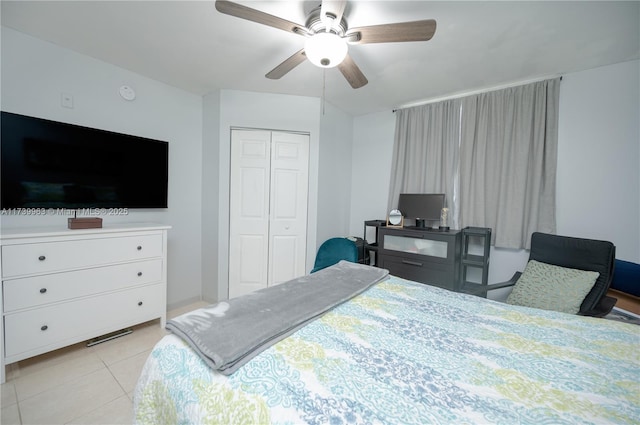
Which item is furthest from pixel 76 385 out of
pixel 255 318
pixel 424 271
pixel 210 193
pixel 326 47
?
pixel 424 271

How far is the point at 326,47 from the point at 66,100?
2.38 meters


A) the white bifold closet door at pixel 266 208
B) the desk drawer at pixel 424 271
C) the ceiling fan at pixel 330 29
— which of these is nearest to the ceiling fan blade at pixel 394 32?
the ceiling fan at pixel 330 29

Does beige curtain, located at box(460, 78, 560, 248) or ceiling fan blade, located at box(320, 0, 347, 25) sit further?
beige curtain, located at box(460, 78, 560, 248)

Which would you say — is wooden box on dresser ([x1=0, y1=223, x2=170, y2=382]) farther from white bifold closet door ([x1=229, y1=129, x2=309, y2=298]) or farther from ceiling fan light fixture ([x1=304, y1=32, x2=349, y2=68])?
ceiling fan light fixture ([x1=304, y1=32, x2=349, y2=68])

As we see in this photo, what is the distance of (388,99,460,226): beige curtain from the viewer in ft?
9.76

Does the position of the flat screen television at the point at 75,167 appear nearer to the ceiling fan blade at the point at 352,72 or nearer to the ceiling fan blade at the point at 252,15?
the ceiling fan blade at the point at 252,15

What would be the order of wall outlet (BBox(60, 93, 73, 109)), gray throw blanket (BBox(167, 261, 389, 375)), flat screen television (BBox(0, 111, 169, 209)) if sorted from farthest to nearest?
1. wall outlet (BBox(60, 93, 73, 109))
2. flat screen television (BBox(0, 111, 169, 209))
3. gray throw blanket (BBox(167, 261, 389, 375))

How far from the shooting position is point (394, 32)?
4.74 feet

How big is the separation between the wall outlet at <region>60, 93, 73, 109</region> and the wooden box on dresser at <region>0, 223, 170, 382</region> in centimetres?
111

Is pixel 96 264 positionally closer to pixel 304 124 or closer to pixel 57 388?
pixel 57 388

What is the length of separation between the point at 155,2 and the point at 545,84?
3.44 meters

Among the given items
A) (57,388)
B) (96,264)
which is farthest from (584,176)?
(57,388)

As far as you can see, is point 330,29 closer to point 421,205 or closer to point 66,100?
point 421,205

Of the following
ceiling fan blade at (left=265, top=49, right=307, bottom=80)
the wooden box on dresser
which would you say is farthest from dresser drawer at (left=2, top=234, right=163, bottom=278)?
ceiling fan blade at (left=265, top=49, right=307, bottom=80)
